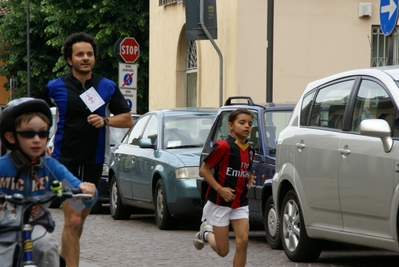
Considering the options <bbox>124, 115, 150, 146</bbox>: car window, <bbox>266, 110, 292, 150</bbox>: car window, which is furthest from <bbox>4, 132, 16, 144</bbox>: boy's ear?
<bbox>124, 115, 150, 146</bbox>: car window

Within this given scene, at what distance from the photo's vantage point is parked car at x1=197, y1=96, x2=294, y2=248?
11906 millimetres

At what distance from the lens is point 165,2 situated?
33281 millimetres

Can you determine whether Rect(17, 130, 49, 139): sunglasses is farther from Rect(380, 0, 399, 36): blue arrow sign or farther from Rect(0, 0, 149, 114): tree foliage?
Rect(0, 0, 149, 114): tree foliage

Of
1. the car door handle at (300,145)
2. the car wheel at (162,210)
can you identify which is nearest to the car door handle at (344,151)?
the car door handle at (300,145)

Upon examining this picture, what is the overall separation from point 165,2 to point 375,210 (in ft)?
→ 81.9

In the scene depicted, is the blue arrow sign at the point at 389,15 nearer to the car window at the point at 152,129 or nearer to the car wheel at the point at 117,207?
the car window at the point at 152,129

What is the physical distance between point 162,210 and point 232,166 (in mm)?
5924

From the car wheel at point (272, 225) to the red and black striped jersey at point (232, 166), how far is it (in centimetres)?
279

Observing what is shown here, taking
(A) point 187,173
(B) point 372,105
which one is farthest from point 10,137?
(A) point 187,173

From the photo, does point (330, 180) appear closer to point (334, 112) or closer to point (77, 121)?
point (334, 112)

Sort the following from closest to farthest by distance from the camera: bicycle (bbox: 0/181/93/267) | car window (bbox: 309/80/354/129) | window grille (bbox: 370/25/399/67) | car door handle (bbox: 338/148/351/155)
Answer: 1. bicycle (bbox: 0/181/93/267)
2. car door handle (bbox: 338/148/351/155)
3. car window (bbox: 309/80/354/129)
4. window grille (bbox: 370/25/399/67)

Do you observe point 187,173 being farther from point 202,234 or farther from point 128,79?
point 128,79

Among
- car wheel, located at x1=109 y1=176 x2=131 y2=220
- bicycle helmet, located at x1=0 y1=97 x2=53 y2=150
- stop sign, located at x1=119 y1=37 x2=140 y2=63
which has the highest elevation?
stop sign, located at x1=119 y1=37 x2=140 y2=63

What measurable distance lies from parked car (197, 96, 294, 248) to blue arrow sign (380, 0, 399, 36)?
148 cm
